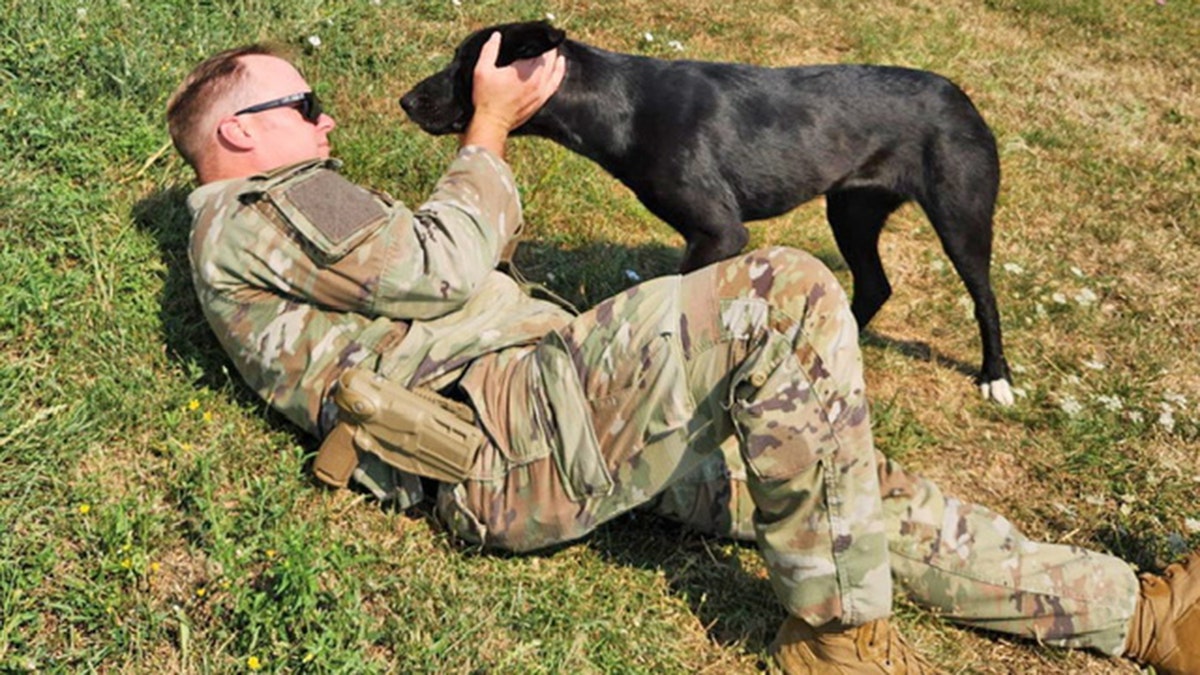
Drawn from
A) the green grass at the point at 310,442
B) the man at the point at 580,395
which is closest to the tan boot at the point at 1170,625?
the man at the point at 580,395

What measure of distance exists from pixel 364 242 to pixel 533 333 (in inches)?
20.8

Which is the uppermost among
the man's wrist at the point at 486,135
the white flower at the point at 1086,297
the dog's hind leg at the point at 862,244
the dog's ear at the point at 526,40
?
the dog's ear at the point at 526,40

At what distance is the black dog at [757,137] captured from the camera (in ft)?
13.8

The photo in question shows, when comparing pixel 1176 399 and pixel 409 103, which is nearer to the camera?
pixel 409 103

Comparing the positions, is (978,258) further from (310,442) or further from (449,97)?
(310,442)

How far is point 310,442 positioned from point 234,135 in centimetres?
94

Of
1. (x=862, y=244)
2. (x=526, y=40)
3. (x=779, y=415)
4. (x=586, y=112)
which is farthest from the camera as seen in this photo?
(x=862, y=244)

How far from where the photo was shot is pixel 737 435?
2537 millimetres

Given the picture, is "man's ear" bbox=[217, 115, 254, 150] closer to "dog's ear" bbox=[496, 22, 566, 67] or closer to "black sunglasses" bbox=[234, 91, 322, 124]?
"black sunglasses" bbox=[234, 91, 322, 124]

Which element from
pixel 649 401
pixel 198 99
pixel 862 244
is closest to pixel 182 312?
pixel 198 99

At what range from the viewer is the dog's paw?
459 centimetres

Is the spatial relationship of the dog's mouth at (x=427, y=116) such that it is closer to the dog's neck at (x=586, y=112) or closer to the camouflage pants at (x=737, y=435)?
the dog's neck at (x=586, y=112)

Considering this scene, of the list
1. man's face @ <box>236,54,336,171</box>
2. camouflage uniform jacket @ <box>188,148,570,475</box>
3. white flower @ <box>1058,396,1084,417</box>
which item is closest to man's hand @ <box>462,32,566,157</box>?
camouflage uniform jacket @ <box>188,148,570,475</box>

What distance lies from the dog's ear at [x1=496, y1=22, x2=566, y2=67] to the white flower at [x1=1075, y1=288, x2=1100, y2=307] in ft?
9.91
